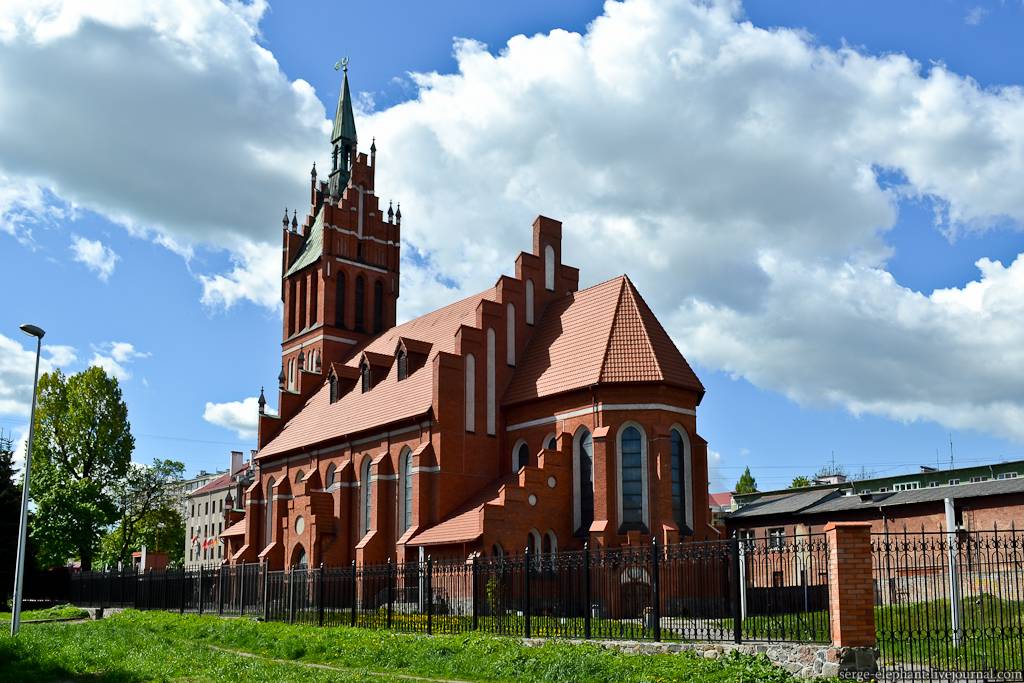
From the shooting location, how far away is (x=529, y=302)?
39125 mm

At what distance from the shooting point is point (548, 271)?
40.0m

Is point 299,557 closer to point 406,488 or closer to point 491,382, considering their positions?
point 406,488

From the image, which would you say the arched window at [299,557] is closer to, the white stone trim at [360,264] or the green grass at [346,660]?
the green grass at [346,660]

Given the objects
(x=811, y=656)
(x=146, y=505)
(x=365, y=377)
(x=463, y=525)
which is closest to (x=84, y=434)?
(x=146, y=505)

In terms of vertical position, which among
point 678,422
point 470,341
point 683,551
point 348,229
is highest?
point 348,229

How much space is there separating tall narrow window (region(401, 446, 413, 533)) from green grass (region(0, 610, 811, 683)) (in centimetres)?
1291

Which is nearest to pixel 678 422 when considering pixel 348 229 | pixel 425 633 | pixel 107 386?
pixel 425 633

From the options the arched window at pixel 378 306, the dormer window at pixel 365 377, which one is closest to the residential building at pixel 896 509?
the dormer window at pixel 365 377

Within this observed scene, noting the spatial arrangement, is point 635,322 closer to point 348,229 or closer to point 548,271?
point 548,271

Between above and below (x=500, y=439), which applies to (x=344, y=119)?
above

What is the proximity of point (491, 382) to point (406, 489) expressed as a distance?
207 inches

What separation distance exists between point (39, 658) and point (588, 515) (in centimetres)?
1881

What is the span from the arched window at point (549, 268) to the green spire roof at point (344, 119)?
22.4m

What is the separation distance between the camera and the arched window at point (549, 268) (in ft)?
131
